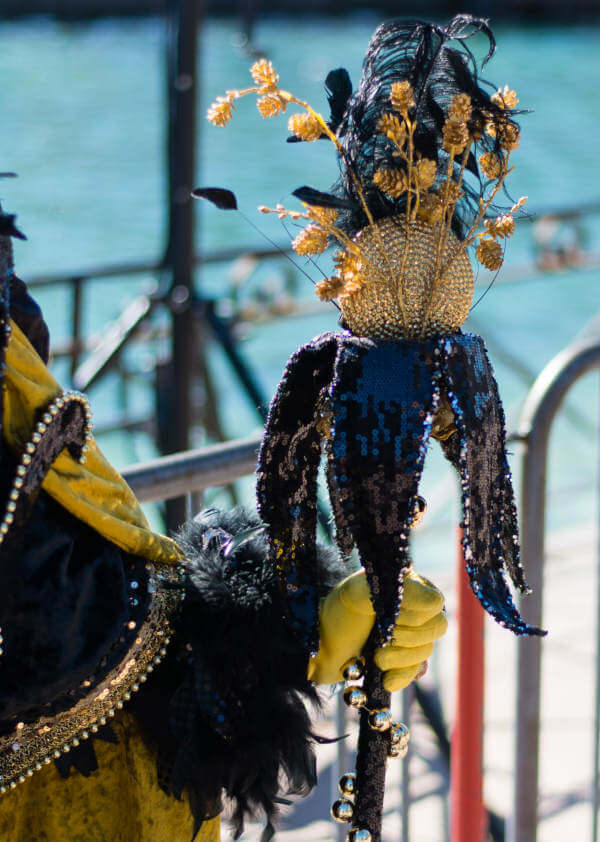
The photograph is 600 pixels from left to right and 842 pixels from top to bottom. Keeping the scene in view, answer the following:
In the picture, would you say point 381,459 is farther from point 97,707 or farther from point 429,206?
point 97,707

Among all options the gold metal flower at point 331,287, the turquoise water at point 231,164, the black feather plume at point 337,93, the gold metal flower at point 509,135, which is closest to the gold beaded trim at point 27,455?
the gold metal flower at point 331,287

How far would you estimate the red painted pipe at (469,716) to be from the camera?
177 centimetres

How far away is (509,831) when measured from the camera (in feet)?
6.37

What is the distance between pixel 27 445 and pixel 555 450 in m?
6.47

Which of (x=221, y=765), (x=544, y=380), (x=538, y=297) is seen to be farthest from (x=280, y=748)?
(x=538, y=297)

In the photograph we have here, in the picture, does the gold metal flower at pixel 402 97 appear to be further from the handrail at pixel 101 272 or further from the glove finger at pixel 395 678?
the handrail at pixel 101 272

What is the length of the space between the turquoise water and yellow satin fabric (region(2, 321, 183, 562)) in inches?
131

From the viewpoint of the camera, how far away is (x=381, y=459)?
1.03 meters

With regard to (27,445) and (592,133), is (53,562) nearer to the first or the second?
(27,445)

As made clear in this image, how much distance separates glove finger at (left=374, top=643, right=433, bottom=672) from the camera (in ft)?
3.64

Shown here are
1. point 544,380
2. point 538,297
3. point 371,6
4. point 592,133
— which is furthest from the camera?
point 371,6

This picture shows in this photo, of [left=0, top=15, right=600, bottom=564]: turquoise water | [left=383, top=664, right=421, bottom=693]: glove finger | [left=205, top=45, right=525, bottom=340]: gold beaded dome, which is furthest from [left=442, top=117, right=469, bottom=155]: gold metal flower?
[left=0, top=15, right=600, bottom=564]: turquoise water

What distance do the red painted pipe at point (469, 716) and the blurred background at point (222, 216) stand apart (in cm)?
17

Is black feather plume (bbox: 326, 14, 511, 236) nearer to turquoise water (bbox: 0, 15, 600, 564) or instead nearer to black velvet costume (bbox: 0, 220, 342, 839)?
black velvet costume (bbox: 0, 220, 342, 839)
